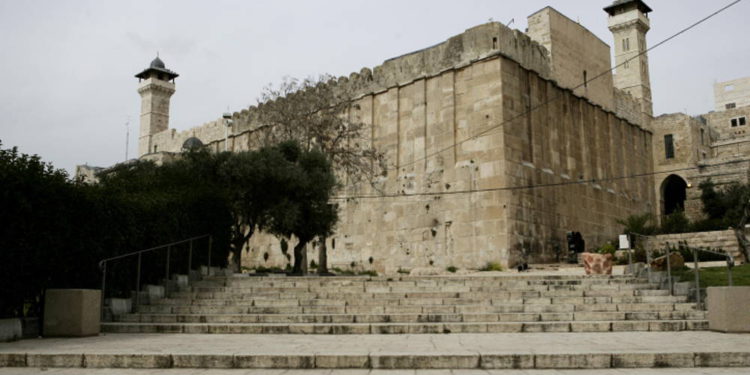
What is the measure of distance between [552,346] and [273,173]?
41.0 ft

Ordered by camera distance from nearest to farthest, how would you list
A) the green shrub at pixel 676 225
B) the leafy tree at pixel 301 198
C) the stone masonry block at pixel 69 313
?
1. the stone masonry block at pixel 69 313
2. the leafy tree at pixel 301 198
3. the green shrub at pixel 676 225

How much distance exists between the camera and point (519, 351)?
657 centimetres

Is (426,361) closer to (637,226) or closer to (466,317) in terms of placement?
(466,317)

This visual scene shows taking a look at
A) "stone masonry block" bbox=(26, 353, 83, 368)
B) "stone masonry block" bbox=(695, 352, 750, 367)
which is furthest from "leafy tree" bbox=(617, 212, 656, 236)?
"stone masonry block" bbox=(26, 353, 83, 368)

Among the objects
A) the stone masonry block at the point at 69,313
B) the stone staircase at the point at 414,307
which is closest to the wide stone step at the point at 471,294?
the stone staircase at the point at 414,307

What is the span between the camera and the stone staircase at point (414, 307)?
30.4ft

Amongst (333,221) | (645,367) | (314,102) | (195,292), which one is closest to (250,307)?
(195,292)

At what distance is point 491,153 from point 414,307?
1321 cm

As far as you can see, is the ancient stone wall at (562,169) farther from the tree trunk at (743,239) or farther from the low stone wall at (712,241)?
the tree trunk at (743,239)

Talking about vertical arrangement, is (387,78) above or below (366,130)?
above

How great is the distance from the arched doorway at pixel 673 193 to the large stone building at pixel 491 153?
697 cm

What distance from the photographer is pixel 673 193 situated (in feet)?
133

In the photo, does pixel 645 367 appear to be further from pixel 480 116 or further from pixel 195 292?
pixel 480 116

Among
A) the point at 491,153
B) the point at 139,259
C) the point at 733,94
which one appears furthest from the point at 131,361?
the point at 733,94
